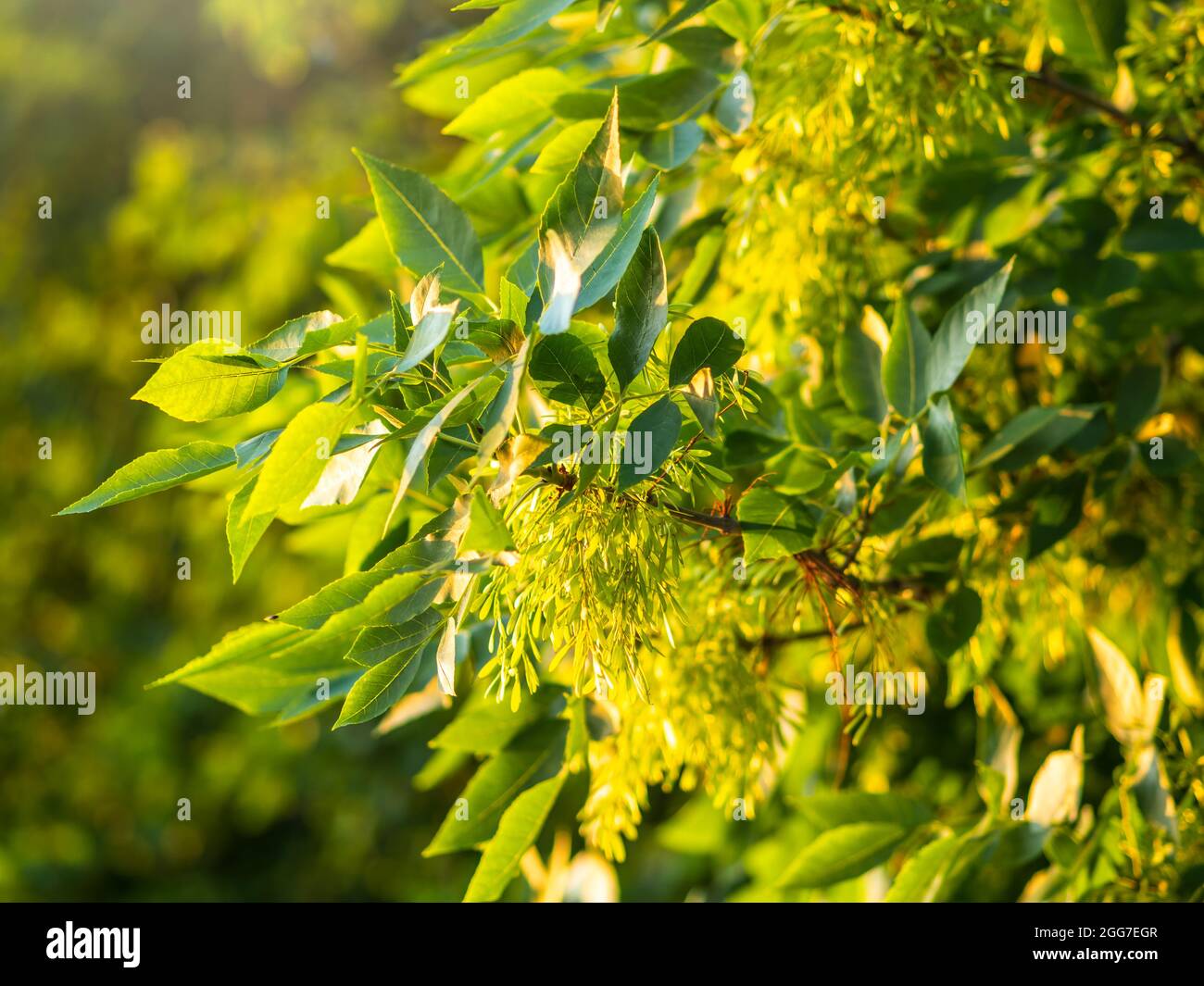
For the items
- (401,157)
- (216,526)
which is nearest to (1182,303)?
(216,526)

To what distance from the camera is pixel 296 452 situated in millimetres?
343

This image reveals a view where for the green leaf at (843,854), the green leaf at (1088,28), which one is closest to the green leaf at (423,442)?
the green leaf at (843,854)

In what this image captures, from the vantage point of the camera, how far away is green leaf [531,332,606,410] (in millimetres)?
363

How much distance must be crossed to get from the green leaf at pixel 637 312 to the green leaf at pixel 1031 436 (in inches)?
9.2

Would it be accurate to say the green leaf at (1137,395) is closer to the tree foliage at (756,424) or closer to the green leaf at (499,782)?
the tree foliage at (756,424)

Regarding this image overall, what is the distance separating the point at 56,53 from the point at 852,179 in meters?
2.78

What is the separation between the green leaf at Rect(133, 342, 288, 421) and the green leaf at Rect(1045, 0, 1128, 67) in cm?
46

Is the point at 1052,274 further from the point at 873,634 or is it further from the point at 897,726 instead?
the point at 897,726

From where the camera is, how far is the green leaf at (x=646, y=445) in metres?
0.35

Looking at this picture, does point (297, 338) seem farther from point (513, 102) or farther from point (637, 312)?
point (513, 102)

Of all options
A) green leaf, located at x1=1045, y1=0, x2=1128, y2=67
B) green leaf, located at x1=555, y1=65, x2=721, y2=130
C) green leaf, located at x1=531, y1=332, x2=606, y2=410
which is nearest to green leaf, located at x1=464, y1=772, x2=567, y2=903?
green leaf, located at x1=531, y1=332, x2=606, y2=410

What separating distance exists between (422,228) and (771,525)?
186mm

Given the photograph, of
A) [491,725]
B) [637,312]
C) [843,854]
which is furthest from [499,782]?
[637,312]

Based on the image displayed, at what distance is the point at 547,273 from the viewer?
360 millimetres
